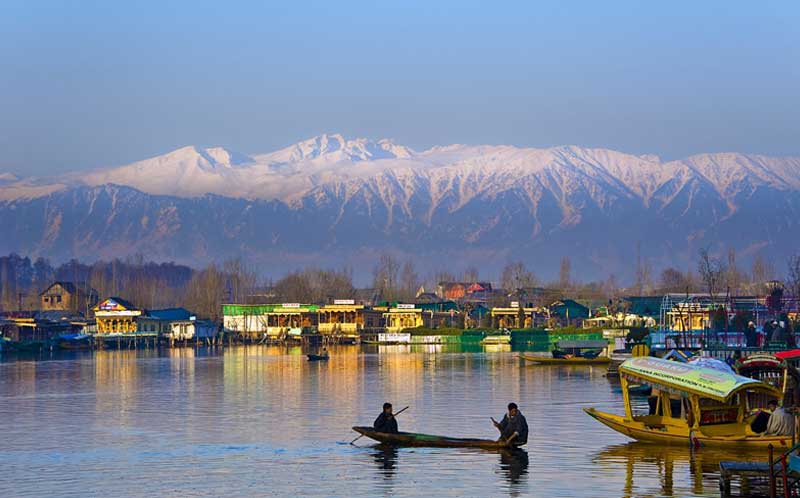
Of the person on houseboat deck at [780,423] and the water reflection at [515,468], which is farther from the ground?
the person on houseboat deck at [780,423]

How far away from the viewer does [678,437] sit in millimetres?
38656

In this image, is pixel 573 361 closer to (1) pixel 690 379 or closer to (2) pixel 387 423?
(2) pixel 387 423

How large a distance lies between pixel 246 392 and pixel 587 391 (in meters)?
17.2

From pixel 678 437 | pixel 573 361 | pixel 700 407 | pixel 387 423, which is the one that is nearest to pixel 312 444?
pixel 387 423

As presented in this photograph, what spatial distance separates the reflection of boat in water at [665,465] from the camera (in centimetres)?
3256

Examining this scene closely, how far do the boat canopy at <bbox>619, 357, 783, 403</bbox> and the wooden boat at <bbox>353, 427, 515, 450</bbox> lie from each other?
4.33 m

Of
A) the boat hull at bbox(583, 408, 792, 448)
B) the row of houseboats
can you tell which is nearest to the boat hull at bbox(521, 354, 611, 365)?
the row of houseboats

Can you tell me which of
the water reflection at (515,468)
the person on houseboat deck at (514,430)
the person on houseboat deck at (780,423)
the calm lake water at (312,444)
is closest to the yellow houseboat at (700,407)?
the person on houseboat deck at (780,423)

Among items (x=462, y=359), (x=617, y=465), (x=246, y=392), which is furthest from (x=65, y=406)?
(x=462, y=359)

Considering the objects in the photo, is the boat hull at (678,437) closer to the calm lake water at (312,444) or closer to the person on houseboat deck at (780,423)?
the person on houseboat deck at (780,423)

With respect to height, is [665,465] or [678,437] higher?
[678,437]

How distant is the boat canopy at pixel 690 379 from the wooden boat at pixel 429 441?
4329mm

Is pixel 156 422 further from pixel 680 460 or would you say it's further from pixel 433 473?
pixel 680 460

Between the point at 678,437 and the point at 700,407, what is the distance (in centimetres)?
148
